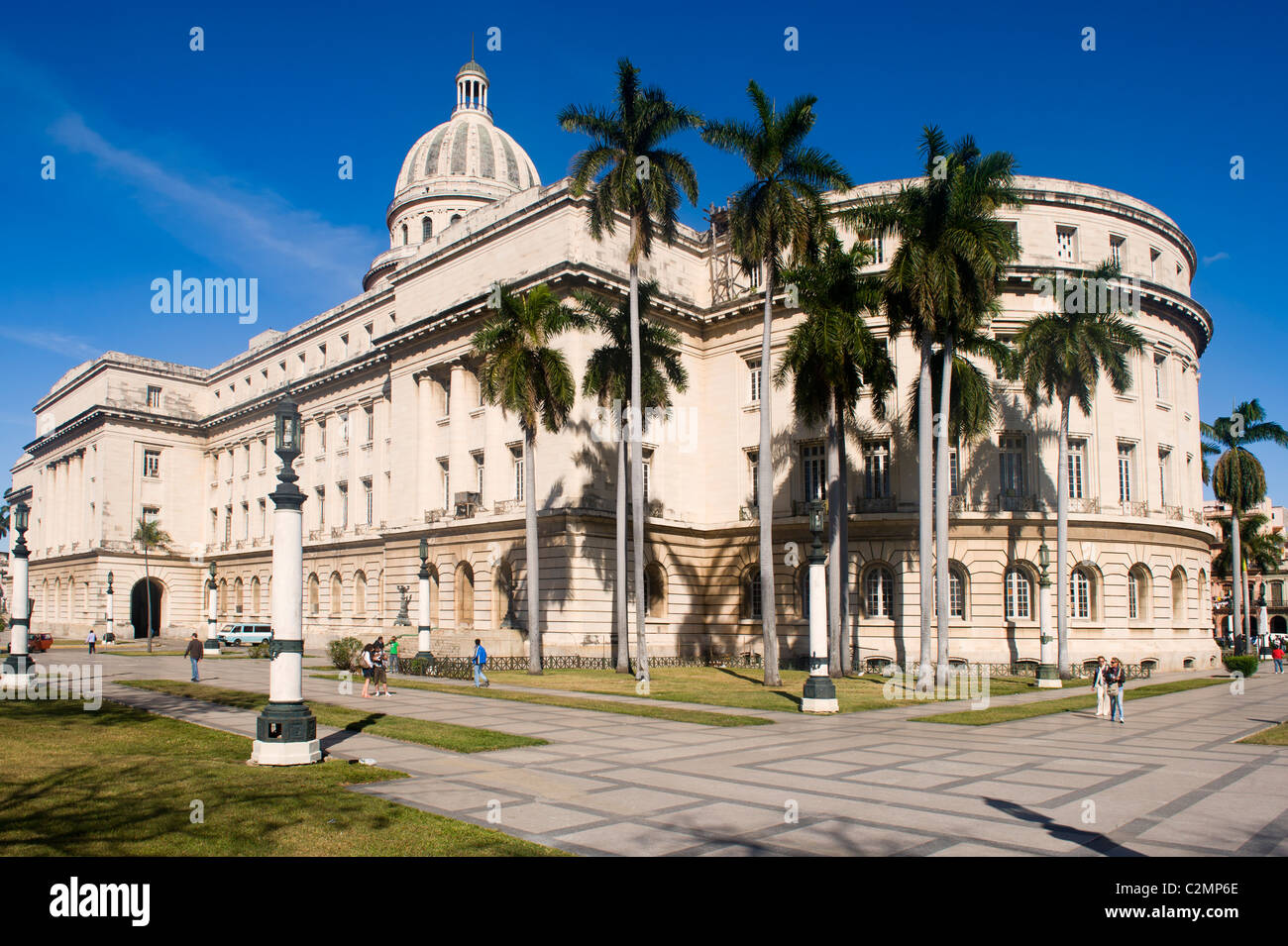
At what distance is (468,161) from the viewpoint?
258 feet

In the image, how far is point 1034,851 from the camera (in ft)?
32.5

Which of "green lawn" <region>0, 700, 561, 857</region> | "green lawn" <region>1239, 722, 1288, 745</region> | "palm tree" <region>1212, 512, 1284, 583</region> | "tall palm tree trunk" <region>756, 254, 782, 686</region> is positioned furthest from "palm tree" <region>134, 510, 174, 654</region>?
"palm tree" <region>1212, 512, 1284, 583</region>

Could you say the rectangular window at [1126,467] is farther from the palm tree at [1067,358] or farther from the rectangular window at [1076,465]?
the palm tree at [1067,358]

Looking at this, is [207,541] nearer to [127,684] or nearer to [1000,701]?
[127,684]

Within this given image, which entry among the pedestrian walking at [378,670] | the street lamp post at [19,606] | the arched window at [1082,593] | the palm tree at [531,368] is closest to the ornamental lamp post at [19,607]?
the street lamp post at [19,606]

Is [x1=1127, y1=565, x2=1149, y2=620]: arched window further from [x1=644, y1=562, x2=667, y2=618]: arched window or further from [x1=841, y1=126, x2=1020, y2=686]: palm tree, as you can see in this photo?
[x1=644, y1=562, x2=667, y2=618]: arched window

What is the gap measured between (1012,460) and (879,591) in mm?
8664

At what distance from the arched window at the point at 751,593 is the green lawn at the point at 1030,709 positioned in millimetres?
17163

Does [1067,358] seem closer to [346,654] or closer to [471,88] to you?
[346,654]

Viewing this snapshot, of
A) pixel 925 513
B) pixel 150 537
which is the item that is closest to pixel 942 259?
pixel 925 513

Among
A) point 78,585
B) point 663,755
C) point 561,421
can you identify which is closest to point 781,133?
point 561,421
